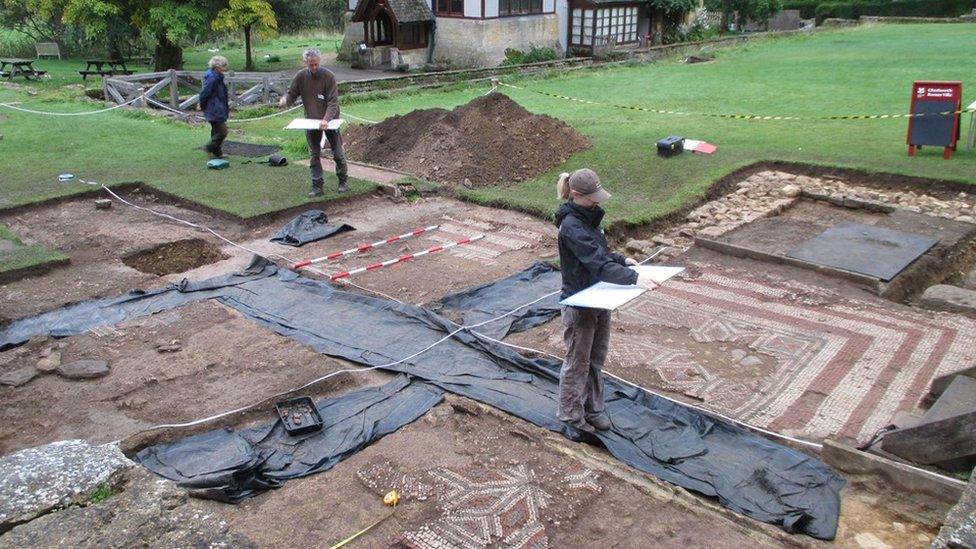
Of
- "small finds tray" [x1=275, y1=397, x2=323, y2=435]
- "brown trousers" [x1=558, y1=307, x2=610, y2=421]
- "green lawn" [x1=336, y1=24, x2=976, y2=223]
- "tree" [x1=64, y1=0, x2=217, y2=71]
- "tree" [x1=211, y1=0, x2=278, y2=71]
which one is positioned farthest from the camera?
"tree" [x1=211, y1=0, x2=278, y2=71]

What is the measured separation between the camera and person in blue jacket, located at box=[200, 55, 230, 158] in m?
14.2

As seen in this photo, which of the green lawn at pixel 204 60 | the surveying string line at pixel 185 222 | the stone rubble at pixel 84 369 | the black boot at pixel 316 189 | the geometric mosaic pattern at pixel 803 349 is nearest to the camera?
the geometric mosaic pattern at pixel 803 349

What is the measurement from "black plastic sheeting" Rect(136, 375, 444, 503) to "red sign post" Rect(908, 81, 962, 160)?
437 inches

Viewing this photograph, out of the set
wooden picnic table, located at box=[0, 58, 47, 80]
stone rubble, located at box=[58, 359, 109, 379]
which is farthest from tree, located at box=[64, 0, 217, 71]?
stone rubble, located at box=[58, 359, 109, 379]

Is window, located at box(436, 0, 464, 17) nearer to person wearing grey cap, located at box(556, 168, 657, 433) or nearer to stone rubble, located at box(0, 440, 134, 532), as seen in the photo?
person wearing grey cap, located at box(556, 168, 657, 433)

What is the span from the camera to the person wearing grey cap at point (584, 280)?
18.1ft

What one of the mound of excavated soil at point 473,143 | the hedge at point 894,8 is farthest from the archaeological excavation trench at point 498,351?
the hedge at point 894,8

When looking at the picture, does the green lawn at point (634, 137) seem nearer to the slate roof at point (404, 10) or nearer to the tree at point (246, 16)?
the tree at point (246, 16)

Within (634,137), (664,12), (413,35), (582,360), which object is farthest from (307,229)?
(664,12)

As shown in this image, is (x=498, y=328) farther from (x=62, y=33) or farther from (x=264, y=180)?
(x=62, y=33)

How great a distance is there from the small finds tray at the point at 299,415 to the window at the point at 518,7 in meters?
30.3

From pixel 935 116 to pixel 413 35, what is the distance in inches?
1013

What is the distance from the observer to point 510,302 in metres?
8.63

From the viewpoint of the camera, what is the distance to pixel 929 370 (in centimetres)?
705
